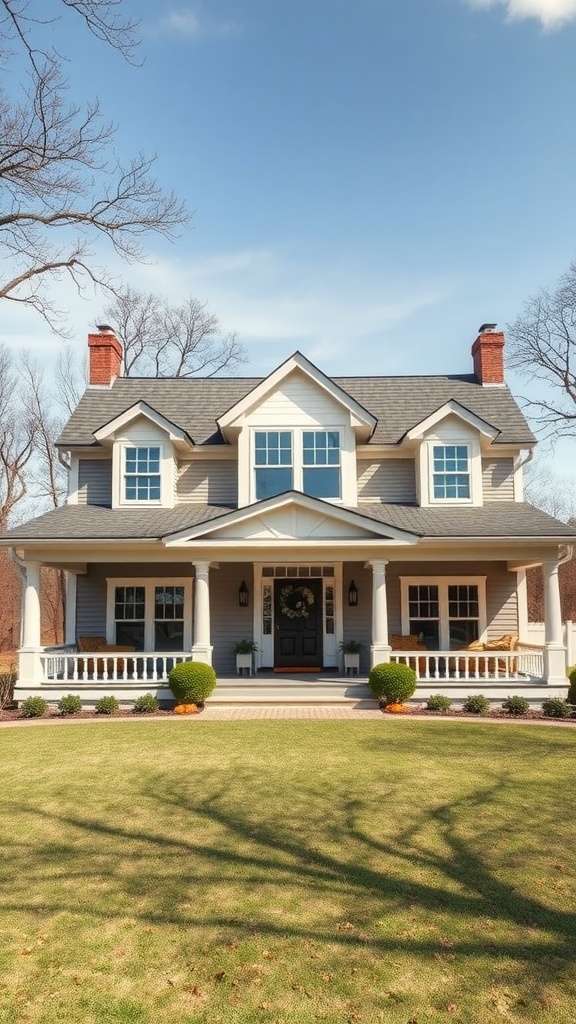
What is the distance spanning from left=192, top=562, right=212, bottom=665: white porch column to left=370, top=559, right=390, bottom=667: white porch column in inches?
155

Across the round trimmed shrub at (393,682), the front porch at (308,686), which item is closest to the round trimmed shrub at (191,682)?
the front porch at (308,686)

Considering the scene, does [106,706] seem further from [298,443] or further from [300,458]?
[298,443]

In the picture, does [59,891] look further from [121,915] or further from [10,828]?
[10,828]

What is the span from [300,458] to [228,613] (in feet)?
15.6

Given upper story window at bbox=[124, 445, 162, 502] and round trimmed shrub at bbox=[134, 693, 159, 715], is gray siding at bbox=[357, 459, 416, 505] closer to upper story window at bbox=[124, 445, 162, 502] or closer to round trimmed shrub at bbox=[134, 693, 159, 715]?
upper story window at bbox=[124, 445, 162, 502]

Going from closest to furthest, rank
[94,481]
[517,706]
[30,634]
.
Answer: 1. [517,706]
2. [30,634]
3. [94,481]

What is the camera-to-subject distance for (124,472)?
18.5 m

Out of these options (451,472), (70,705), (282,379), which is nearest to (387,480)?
(451,472)

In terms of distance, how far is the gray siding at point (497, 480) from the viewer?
18.9 meters

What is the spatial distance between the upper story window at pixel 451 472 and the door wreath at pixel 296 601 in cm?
450

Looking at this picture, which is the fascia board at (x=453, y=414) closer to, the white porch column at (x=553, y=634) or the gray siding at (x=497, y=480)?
the gray siding at (x=497, y=480)

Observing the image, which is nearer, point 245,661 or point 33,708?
point 33,708

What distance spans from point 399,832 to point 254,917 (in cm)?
238

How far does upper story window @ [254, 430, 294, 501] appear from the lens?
18.1 m
